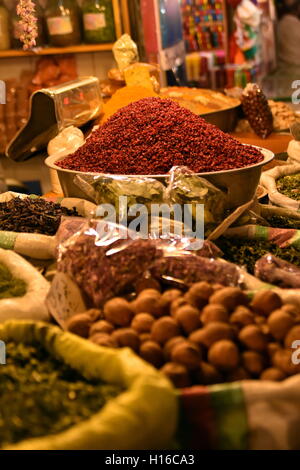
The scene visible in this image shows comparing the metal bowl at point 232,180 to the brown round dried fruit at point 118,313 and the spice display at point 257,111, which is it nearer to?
the brown round dried fruit at point 118,313

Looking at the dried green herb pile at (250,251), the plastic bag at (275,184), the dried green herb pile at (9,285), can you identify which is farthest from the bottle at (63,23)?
the dried green herb pile at (9,285)

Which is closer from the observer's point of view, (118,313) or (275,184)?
(118,313)

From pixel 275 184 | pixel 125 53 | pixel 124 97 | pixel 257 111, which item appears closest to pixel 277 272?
pixel 275 184

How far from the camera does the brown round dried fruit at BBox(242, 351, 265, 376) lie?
1.03 metres

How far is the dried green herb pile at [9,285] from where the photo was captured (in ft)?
4.54

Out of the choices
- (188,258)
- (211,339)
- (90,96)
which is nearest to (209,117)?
(90,96)

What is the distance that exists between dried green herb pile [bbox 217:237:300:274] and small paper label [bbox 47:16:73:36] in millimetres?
2763

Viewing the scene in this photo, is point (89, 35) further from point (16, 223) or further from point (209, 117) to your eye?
point (16, 223)

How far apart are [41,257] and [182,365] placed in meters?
0.70

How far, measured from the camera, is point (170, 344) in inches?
40.9

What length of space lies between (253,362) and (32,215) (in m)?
0.97

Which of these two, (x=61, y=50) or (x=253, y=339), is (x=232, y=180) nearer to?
(x=253, y=339)

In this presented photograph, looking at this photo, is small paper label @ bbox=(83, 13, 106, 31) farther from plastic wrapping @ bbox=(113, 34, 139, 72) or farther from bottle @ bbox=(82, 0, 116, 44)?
plastic wrapping @ bbox=(113, 34, 139, 72)

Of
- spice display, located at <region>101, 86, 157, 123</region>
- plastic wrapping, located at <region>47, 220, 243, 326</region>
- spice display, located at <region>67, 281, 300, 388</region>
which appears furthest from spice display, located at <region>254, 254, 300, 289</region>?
spice display, located at <region>101, 86, 157, 123</region>
